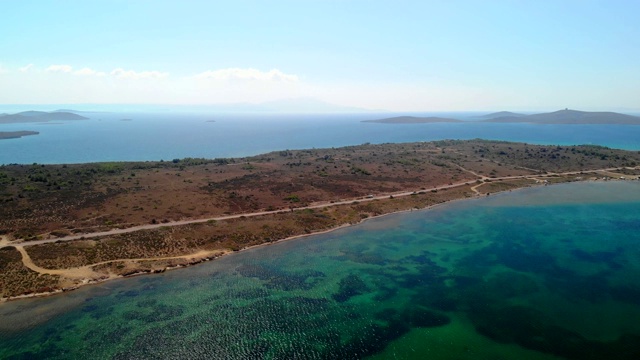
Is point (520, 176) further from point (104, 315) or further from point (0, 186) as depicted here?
point (0, 186)

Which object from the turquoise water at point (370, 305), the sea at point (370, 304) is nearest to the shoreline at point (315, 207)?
the sea at point (370, 304)

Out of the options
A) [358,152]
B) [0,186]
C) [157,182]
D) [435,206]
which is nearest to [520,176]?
[435,206]

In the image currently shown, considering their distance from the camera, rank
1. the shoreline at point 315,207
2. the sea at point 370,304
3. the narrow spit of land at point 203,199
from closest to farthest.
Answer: the sea at point 370,304, the shoreline at point 315,207, the narrow spit of land at point 203,199

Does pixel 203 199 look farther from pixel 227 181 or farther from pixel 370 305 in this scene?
pixel 370 305

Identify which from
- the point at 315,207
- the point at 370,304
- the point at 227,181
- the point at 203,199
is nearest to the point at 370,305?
the point at 370,304

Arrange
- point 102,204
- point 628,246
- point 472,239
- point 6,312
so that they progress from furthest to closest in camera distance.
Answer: point 102,204 < point 472,239 < point 628,246 < point 6,312

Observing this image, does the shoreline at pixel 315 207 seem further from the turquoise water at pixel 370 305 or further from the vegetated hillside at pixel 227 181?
the vegetated hillside at pixel 227 181

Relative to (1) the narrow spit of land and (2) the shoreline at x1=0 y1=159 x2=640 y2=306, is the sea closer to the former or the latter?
(2) the shoreline at x1=0 y1=159 x2=640 y2=306
